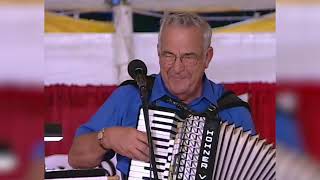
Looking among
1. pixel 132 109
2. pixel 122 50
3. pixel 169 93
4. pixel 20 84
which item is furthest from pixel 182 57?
pixel 122 50

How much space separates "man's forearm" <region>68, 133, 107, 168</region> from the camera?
176 centimetres

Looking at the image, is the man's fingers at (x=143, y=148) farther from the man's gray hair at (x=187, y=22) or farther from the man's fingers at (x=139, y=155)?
the man's gray hair at (x=187, y=22)

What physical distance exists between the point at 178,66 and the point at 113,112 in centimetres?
26

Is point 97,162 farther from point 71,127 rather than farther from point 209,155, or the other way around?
point 71,127

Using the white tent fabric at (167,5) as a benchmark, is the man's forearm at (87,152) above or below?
below

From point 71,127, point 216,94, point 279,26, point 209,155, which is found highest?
point 279,26

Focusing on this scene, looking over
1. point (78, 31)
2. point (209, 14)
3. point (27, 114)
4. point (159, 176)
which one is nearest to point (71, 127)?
point (78, 31)

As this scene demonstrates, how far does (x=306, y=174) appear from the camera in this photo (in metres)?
0.56

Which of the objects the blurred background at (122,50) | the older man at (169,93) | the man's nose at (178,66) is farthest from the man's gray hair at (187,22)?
the blurred background at (122,50)

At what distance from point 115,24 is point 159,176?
1825mm

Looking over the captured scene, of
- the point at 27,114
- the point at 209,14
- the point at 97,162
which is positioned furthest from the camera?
the point at 209,14

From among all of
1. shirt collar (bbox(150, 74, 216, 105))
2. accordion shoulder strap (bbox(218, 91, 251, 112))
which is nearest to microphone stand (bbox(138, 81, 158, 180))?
shirt collar (bbox(150, 74, 216, 105))

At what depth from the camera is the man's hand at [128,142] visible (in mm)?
1604

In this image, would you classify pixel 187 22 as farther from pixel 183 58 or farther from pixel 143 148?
pixel 143 148
